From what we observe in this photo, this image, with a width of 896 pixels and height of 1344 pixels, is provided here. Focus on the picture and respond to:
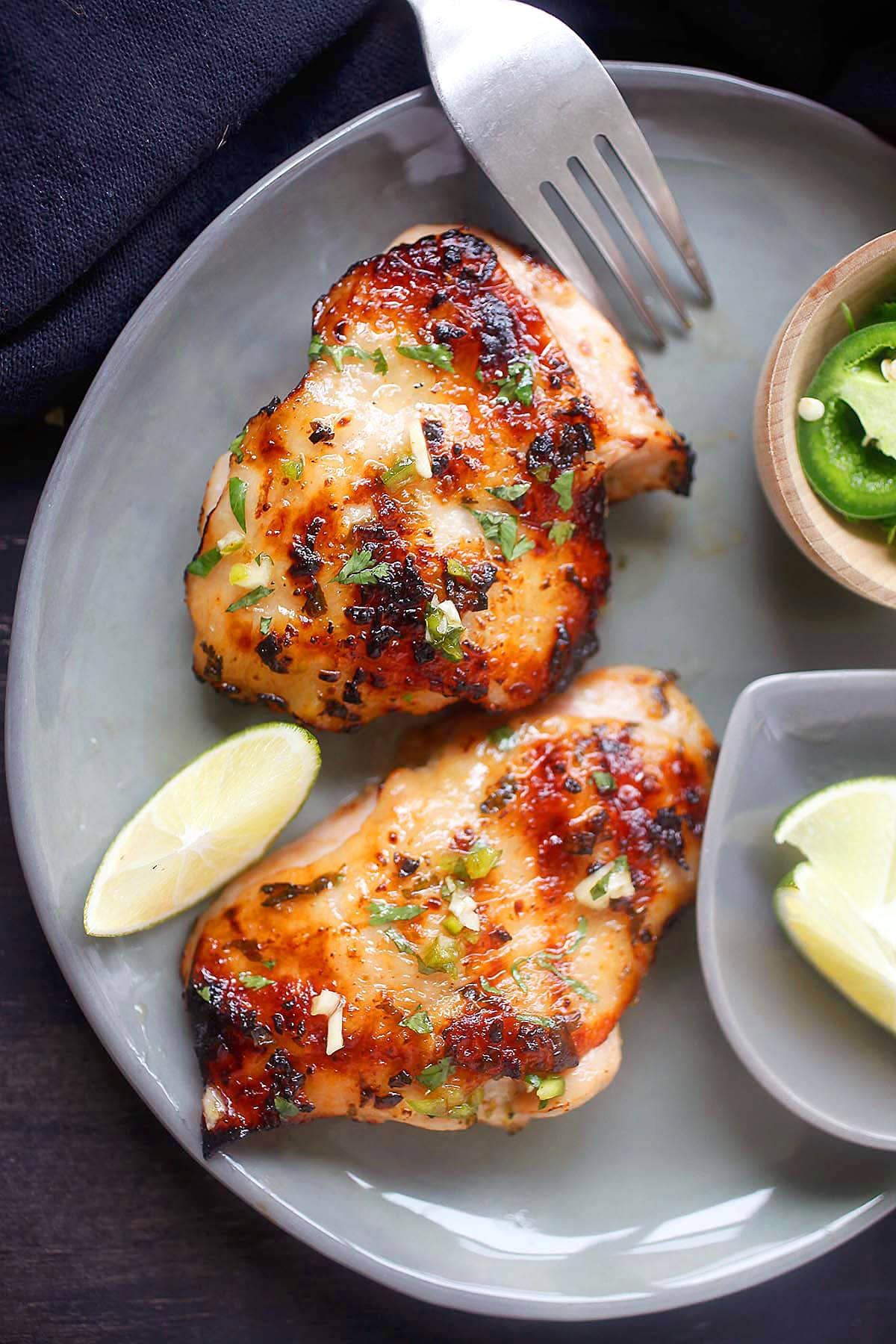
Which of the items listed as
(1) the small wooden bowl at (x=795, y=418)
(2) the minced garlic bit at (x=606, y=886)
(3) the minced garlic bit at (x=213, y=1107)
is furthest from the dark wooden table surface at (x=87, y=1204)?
(1) the small wooden bowl at (x=795, y=418)

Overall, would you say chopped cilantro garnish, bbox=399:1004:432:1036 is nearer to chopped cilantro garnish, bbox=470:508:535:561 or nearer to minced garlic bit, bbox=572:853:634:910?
minced garlic bit, bbox=572:853:634:910

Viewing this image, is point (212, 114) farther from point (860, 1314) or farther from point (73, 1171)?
point (860, 1314)

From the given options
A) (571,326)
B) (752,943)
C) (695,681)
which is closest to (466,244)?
(571,326)

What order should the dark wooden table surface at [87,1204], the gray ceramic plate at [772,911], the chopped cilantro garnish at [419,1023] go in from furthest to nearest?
the dark wooden table surface at [87,1204], the gray ceramic plate at [772,911], the chopped cilantro garnish at [419,1023]

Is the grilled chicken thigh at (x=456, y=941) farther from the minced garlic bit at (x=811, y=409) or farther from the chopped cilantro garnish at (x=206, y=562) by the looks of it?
the minced garlic bit at (x=811, y=409)

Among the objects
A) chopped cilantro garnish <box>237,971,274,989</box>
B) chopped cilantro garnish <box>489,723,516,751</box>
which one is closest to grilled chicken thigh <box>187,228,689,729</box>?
chopped cilantro garnish <box>489,723,516,751</box>

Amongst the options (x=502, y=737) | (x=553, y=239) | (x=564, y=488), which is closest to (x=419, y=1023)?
(x=502, y=737)
